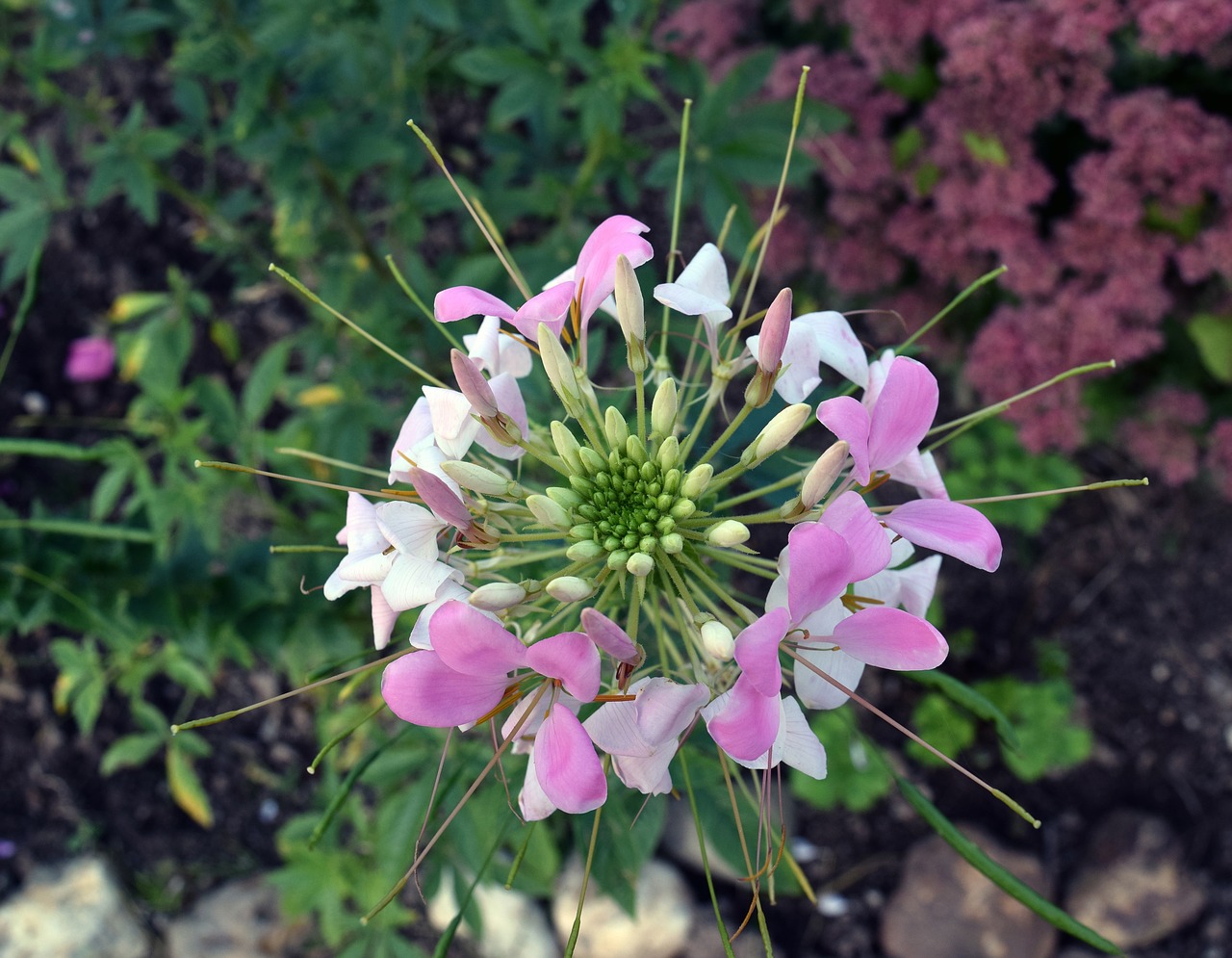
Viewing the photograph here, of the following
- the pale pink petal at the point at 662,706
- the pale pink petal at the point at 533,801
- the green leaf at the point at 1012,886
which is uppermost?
the pale pink petal at the point at 662,706

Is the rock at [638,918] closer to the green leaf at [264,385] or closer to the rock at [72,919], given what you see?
the rock at [72,919]

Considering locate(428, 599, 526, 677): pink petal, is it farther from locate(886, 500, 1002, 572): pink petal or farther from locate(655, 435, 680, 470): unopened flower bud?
locate(886, 500, 1002, 572): pink petal

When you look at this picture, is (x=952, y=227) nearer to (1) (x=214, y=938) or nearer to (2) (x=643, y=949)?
(2) (x=643, y=949)

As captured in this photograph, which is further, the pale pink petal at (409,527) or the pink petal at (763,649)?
the pale pink petal at (409,527)

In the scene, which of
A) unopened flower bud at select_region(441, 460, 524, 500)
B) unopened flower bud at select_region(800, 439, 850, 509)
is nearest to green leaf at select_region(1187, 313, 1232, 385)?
unopened flower bud at select_region(800, 439, 850, 509)

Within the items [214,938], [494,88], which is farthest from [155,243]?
[214,938]

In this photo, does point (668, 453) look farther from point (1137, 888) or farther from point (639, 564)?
point (1137, 888)

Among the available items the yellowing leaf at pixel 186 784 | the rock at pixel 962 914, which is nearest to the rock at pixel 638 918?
the rock at pixel 962 914

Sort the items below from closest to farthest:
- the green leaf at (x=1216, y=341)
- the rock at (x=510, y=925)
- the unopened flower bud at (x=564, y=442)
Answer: the unopened flower bud at (x=564, y=442)
the green leaf at (x=1216, y=341)
the rock at (x=510, y=925)
